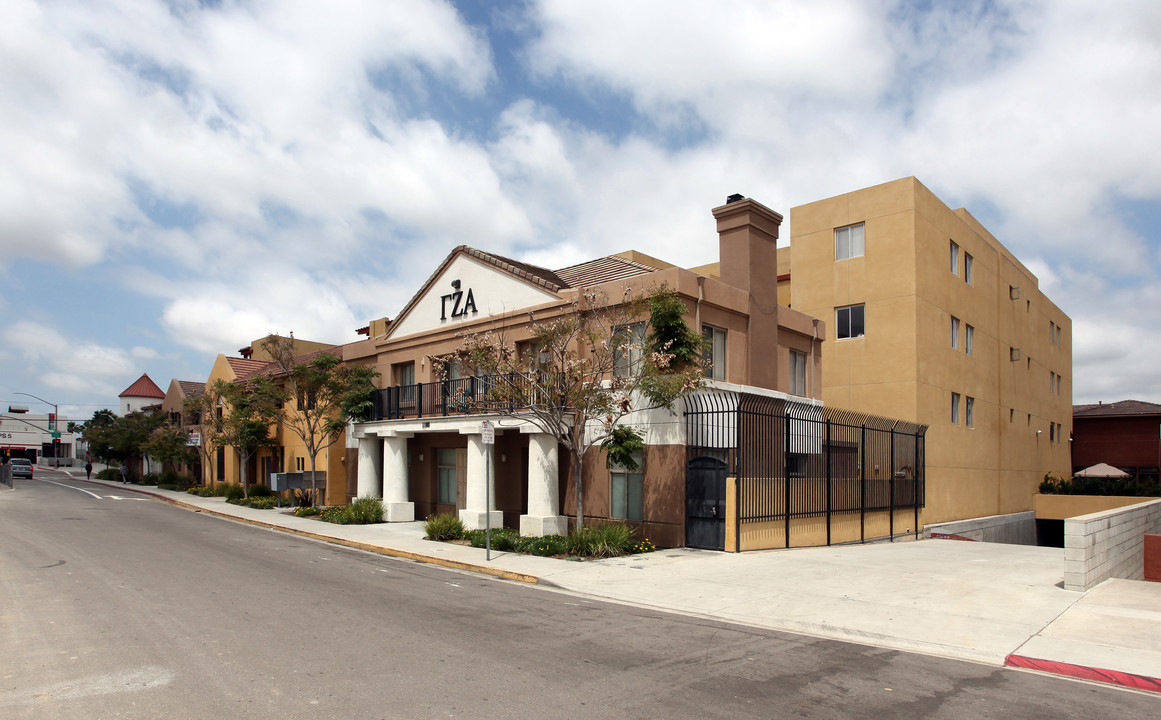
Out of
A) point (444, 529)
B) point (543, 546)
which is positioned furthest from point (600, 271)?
point (543, 546)

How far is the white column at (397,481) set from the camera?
24.5 metres

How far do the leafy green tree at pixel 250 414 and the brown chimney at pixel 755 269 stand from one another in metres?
19.4

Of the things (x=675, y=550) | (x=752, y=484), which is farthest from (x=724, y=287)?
(x=675, y=550)

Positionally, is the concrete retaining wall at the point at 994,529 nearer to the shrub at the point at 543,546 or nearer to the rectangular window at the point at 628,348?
the rectangular window at the point at 628,348

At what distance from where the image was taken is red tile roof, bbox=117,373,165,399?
312 feet

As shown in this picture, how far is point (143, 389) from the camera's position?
9650 centimetres

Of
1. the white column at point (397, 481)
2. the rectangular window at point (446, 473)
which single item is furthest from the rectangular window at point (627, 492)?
the white column at point (397, 481)

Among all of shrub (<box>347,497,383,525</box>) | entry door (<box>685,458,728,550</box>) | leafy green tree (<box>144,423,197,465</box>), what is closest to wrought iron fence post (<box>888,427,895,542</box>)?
entry door (<box>685,458,728,550</box>)

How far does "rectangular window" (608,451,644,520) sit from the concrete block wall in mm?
8589

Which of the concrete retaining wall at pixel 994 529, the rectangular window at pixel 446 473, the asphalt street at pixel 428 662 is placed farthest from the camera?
the concrete retaining wall at pixel 994 529

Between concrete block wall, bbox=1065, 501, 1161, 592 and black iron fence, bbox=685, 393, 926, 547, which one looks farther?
black iron fence, bbox=685, 393, 926, 547

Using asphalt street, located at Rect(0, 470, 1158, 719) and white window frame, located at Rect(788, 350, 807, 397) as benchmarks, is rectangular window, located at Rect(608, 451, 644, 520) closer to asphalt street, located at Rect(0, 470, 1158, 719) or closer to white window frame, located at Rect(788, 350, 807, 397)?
asphalt street, located at Rect(0, 470, 1158, 719)

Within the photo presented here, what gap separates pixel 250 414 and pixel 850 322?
26.2 m

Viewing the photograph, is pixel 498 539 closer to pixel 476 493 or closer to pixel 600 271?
pixel 476 493
